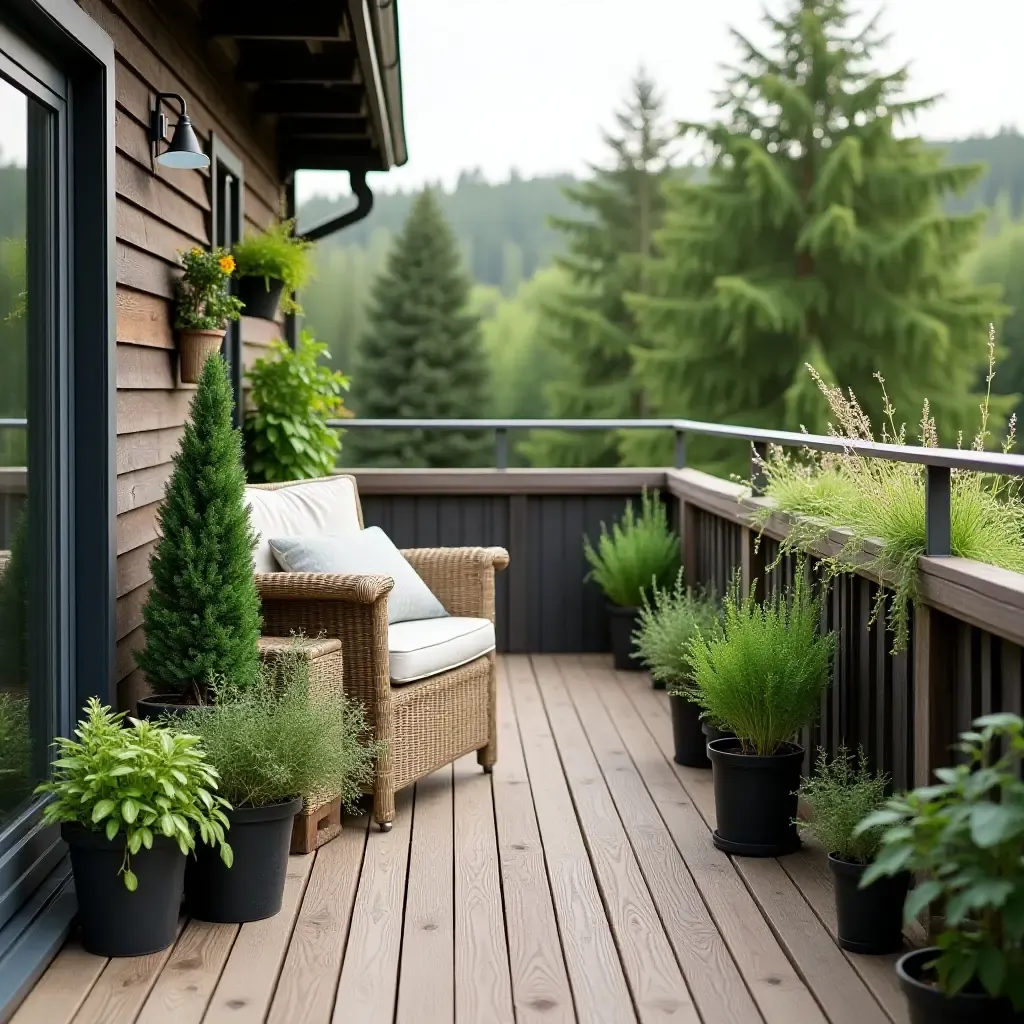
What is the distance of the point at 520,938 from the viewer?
9.74 ft

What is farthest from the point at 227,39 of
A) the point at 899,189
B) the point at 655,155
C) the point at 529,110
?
the point at 529,110

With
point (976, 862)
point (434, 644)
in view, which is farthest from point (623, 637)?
point (976, 862)

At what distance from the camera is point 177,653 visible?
11.0ft

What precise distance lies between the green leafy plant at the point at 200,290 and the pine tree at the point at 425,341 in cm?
2269

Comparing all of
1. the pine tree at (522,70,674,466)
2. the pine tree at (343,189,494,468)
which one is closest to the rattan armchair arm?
the pine tree at (522,70,674,466)

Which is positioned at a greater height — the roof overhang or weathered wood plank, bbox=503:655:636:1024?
the roof overhang

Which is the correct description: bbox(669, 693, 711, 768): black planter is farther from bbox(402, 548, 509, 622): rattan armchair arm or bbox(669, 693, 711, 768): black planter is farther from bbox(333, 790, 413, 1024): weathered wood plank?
bbox(333, 790, 413, 1024): weathered wood plank

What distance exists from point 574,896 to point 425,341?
24674 millimetres

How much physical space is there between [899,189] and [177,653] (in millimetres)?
18095

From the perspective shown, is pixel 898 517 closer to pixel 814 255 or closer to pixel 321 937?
pixel 321 937

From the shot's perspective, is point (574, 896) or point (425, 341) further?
point (425, 341)

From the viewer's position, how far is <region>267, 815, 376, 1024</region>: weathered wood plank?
103 inches

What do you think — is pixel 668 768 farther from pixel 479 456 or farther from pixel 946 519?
pixel 479 456

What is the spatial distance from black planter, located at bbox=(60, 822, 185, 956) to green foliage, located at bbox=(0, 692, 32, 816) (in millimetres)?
195
